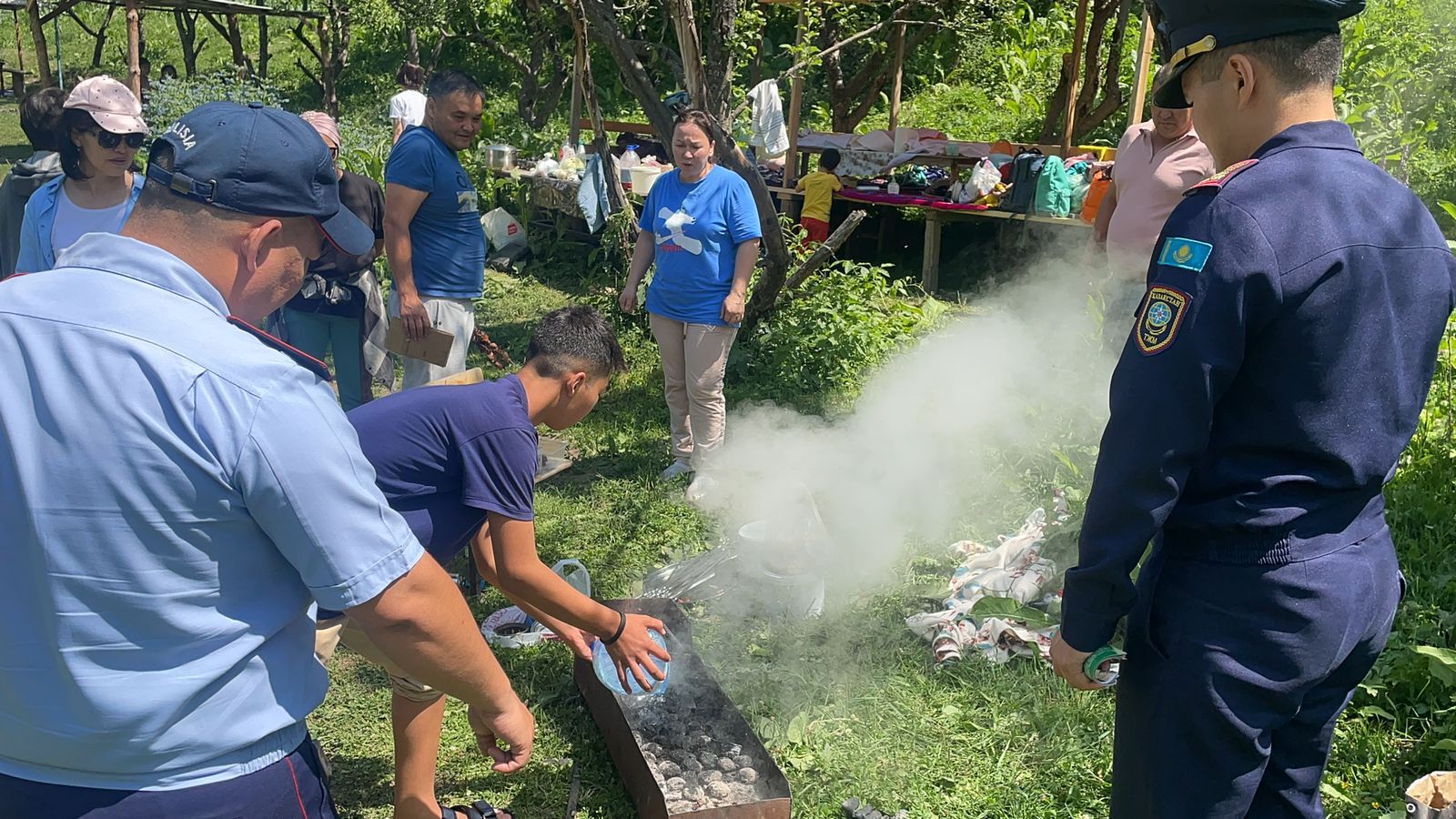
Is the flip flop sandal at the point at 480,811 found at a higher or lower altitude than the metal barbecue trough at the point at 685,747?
lower

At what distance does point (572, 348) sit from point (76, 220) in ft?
7.50

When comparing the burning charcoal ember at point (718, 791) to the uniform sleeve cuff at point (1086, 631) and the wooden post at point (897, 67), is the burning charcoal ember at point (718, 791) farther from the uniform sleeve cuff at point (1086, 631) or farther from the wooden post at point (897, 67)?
the wooden post at point (897, 67)

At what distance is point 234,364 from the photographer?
1.47m

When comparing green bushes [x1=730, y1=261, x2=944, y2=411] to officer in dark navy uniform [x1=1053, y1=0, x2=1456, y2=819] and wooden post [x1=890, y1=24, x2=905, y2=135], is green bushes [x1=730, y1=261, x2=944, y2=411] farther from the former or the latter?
wooden post [x1=890, y1=24, x2=905, y2=135]

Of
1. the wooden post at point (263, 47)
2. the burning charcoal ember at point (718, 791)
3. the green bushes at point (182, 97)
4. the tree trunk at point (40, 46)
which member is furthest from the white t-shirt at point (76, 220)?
the wooden post at point (263, 47)

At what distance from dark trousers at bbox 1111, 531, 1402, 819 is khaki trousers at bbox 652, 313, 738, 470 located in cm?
375

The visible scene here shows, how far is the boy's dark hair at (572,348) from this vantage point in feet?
9.87

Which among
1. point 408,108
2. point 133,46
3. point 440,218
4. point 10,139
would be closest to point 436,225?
point 440,218

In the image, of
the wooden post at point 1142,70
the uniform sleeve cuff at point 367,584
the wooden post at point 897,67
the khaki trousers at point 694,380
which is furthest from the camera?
the wooden post at point 897,67

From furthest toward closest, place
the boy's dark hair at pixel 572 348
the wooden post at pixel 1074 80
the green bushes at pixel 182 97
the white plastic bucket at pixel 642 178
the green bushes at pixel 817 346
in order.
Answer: the green bushes at pixel 182 97, the wooden post at pixel 1074 80, the white plastic bucket at pixel 642 178, the green bushes at pixel 817 346, the boy's dark hair at pixel 572 348

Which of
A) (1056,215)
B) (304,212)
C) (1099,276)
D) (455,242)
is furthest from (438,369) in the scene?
(1056,215)

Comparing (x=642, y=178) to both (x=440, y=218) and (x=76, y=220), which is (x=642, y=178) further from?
(x=76, y=220)

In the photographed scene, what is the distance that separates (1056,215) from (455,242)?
627cm

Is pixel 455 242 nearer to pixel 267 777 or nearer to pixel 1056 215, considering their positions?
pixel 267 777
